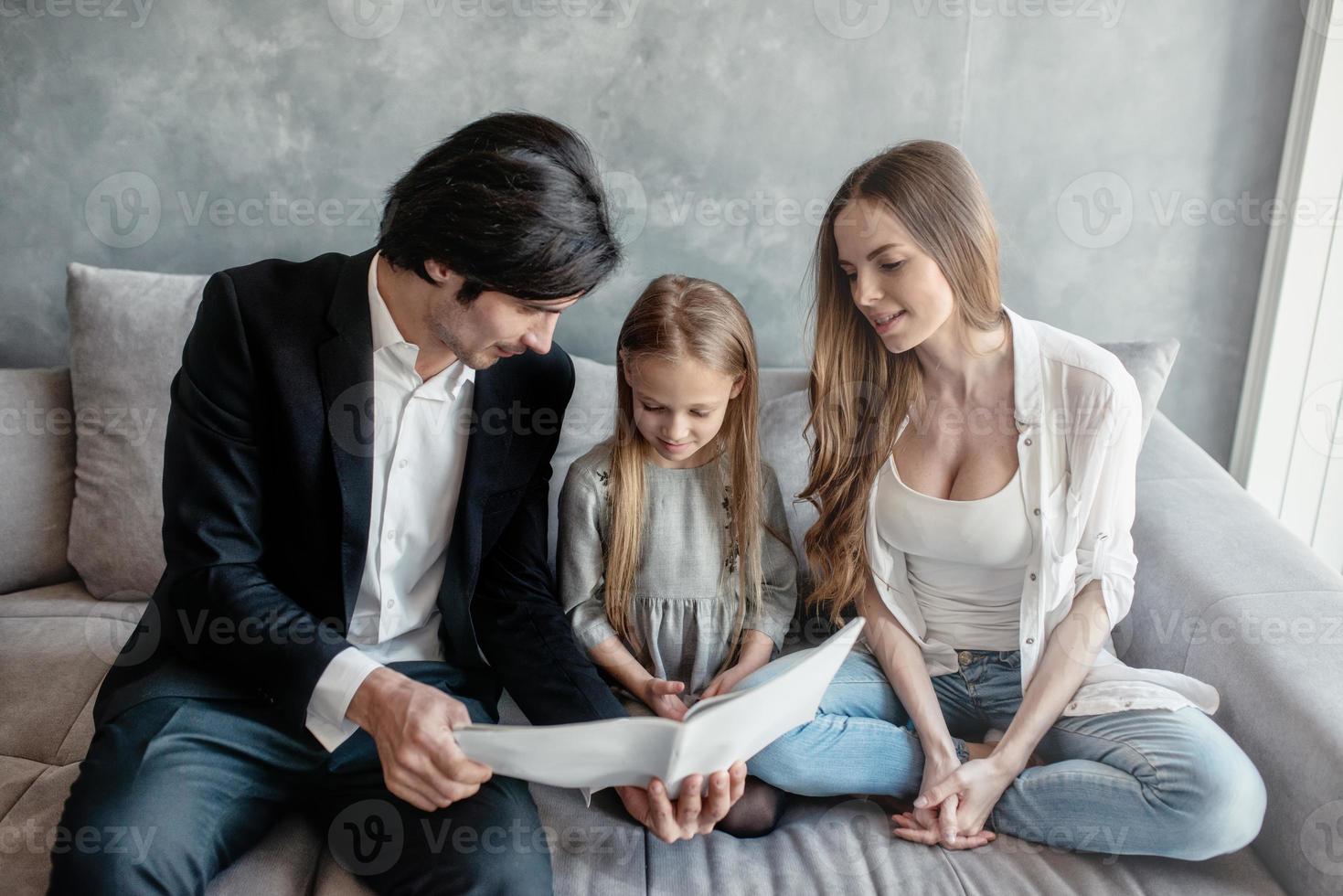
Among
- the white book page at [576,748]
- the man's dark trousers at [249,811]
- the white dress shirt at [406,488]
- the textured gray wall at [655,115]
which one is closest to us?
the white book page at [576,748]

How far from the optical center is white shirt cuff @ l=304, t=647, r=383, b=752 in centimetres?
128

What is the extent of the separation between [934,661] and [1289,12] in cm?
142

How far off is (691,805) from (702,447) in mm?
560

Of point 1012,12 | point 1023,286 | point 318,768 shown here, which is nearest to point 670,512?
point 318,768

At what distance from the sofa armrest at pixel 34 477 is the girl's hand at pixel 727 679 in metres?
1.20

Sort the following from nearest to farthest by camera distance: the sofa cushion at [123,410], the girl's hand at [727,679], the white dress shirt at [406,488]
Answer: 1. the white dress shirt at [406,488]
2. the girl's hand at [727,679]
3. the sofa cushion at [123,410]

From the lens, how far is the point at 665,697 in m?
1.52

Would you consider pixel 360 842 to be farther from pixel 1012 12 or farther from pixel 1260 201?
pixel 1260 201

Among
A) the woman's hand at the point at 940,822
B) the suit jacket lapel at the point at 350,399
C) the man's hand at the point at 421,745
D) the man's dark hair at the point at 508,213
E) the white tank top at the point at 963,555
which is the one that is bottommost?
the woman's hand at the point at 940,822

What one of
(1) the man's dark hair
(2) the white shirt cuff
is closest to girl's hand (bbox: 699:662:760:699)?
(2) the white shirt cuff

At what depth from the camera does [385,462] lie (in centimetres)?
143

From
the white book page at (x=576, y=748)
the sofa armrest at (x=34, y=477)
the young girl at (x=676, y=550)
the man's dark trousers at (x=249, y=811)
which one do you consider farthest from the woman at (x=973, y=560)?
the sofa armrest at (x=34, y=477)

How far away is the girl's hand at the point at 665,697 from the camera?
59.2 inches

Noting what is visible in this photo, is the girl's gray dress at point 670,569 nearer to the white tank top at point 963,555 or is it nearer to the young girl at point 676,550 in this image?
the young girl at point 676,550
